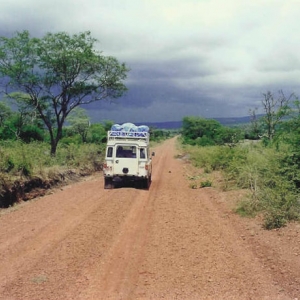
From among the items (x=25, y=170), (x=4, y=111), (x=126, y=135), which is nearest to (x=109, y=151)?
(x=126, y=135)

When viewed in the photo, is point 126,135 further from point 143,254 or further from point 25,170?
point 143,254

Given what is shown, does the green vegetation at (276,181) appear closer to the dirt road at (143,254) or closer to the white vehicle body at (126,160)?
the dirt road at (143,254)

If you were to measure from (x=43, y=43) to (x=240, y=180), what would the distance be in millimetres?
17500

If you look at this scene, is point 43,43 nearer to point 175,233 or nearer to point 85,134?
point 175,233

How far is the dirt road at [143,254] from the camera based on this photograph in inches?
265

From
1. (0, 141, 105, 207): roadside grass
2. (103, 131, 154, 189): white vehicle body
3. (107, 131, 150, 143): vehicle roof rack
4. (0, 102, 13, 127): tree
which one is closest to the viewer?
(0, 141, 105, 207): roadside grass

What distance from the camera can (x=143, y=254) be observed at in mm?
8711

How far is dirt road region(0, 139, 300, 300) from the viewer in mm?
6719

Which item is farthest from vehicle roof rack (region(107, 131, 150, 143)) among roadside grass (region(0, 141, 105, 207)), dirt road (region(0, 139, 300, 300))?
dirt road (region(0, 139, 300, 300))

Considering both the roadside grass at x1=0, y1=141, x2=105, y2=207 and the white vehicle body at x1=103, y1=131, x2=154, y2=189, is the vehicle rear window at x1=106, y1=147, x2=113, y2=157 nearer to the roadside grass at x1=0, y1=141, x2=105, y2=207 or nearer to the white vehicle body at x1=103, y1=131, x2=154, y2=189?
the white vehicle body at x1=103, y1=131, x2=154, y2=189

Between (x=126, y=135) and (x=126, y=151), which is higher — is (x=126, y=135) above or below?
above

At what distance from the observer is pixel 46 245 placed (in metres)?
9.38

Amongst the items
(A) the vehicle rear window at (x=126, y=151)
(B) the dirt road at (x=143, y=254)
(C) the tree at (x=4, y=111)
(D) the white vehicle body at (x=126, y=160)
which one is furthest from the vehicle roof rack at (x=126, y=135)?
(C) the tree at (x=4, y=111)

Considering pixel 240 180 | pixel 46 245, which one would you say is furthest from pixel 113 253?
pixel 240 180
